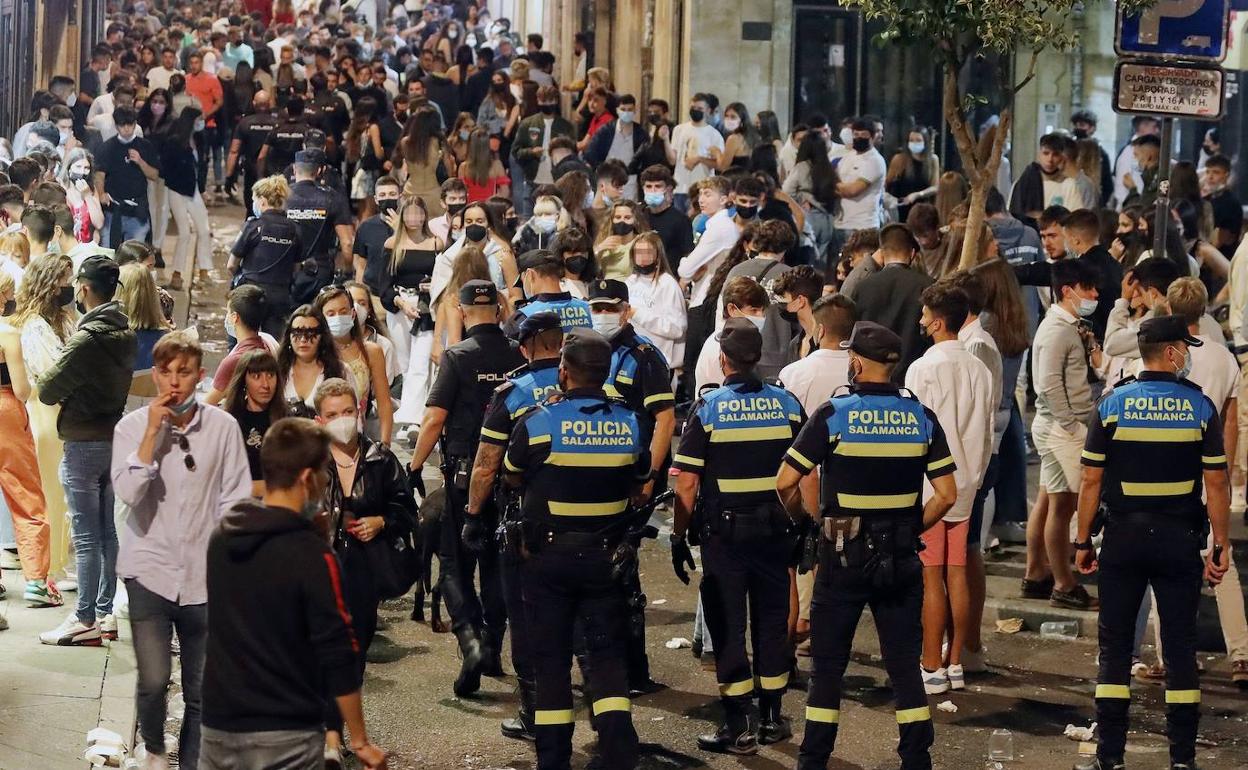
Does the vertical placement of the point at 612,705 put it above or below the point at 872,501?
below

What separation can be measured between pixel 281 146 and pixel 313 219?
5503mm

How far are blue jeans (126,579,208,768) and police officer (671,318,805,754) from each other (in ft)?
6.73

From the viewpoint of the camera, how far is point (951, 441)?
902 centimetres

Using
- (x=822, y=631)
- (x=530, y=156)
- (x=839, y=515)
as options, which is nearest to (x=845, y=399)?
(x=839, y=515)

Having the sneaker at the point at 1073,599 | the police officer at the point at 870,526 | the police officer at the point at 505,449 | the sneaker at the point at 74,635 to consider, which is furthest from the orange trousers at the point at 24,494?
the sneaker at the point at 1073,599

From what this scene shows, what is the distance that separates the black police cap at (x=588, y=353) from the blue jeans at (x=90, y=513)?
2.86 m

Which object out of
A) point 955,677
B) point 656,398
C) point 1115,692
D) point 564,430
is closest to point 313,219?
point 656,398

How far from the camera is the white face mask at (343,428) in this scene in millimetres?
7906

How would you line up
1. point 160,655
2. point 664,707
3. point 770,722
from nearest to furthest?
point 160,655
point 770,722
point 664,707

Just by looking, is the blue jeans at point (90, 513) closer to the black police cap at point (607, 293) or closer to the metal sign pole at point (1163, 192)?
the black police cap at point (607, 293)

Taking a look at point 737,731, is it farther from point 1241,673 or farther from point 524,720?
point 1241,673

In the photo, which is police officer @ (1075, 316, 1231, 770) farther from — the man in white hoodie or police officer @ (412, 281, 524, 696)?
police officer @ (412, 281, 524, 696)

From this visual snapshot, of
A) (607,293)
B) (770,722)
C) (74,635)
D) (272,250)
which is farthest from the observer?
(272,250)

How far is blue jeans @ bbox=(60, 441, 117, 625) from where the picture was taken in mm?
9211
